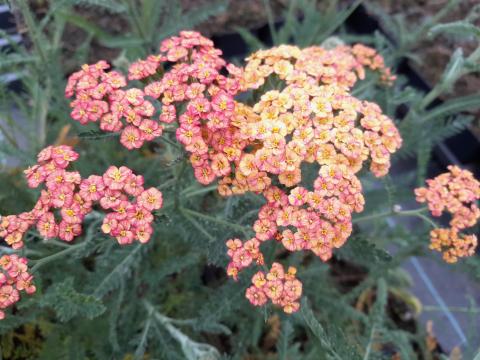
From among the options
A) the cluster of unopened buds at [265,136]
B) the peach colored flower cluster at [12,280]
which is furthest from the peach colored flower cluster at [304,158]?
Answer: the peach colored flower cluster at [12,280]

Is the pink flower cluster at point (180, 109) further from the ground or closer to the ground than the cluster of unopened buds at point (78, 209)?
further from the ground

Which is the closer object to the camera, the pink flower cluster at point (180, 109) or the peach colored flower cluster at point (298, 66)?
the pink flower cluster at point (180, 109)

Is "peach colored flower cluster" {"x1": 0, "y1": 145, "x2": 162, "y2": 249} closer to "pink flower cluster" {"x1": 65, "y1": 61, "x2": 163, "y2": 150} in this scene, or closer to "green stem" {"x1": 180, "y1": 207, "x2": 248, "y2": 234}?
"pink flower cluster" {"x1": 65, "y1": 61, "x2": 163, "y2": 150}

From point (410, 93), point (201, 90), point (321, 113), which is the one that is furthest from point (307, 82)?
point (410, 93)

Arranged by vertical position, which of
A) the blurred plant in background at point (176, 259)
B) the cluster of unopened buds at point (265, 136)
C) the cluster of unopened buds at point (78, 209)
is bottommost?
the blurred plant in background at point (176, 259)

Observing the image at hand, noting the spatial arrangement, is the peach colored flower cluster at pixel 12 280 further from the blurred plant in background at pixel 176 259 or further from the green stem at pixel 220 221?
the green stem at pixel 220 221

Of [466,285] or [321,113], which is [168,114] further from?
[466,285]
